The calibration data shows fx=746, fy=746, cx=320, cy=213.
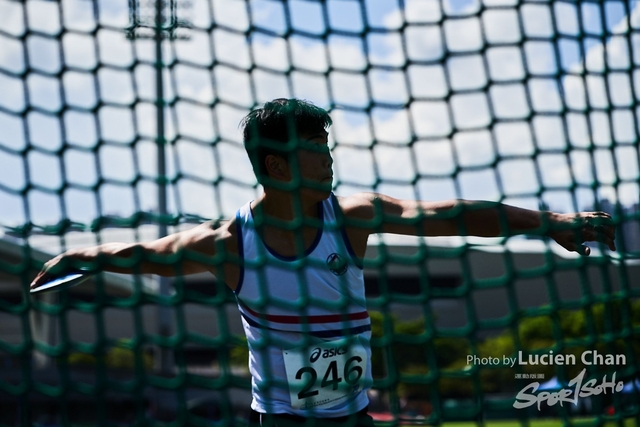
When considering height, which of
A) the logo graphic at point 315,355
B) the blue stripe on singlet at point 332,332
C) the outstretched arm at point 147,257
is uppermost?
the outstretched arm at point 147,257

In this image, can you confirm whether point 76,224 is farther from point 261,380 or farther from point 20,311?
point 261,380

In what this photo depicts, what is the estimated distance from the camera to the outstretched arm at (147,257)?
2.62 meters

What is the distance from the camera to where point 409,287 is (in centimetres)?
3303

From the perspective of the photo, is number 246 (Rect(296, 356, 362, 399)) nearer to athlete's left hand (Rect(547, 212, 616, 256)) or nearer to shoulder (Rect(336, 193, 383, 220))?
shoulder (Rect(336, 193, 383, 220))

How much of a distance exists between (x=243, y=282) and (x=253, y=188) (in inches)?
14.6

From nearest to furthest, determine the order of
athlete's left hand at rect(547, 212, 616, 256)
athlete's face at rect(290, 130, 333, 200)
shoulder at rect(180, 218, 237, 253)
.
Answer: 1. athlete's left hand at rect(547, 212, 616, 256)
2. athlete's face at rect(290, 130, 333, 200)
3. shoulder at rect(180, 218, 237, 253)

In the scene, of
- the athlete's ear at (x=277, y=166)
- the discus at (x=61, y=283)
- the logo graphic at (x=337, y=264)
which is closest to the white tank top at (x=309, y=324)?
the logo graphic at (x=337, y=264)

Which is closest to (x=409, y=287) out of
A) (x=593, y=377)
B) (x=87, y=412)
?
(x=87, y=412)

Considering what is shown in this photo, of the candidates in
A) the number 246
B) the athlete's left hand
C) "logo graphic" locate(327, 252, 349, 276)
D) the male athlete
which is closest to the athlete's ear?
the male athlete

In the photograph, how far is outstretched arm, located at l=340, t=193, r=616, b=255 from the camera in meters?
2.35

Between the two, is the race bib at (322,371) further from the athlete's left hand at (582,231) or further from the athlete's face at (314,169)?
the athlete's left hand at (582,231)

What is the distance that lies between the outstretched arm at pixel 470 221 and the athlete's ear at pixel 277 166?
10.4 inches

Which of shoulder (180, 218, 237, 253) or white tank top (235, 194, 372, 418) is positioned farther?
shoulder (180, 218, 237, 253)

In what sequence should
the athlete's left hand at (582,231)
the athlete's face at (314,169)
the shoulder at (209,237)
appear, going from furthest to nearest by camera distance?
the shoulder at (209,237), the athlete's face at (314,169), the athlete's left hand at (582,231)
